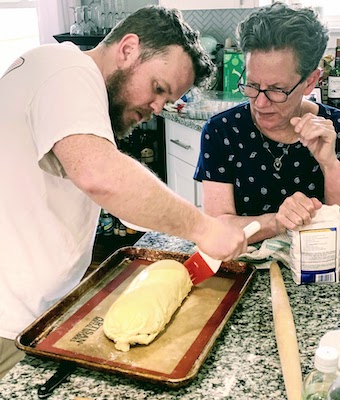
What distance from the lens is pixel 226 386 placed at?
→ 85cm

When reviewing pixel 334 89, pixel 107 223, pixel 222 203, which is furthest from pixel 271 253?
pixel 107 223

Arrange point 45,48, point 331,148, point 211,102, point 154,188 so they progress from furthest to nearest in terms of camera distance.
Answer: point 211,102 → point 331,148 → point 45,48 → point 154,188

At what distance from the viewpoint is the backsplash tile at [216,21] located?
325cm

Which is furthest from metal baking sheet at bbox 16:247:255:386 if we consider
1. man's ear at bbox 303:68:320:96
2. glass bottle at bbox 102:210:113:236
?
glass bottle at bbox 102:210:113:236

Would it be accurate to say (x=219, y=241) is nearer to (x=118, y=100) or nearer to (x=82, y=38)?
(x=118, y=100)

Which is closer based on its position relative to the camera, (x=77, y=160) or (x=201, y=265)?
(x=77, y=160)

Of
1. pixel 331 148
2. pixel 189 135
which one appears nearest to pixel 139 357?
pixel 331 148

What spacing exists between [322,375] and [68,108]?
0.61 meters

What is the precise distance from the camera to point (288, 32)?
1.32 m

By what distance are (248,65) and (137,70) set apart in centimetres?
36

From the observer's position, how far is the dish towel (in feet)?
4.06

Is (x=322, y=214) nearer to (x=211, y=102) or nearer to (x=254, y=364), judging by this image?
(x=254, y=364)

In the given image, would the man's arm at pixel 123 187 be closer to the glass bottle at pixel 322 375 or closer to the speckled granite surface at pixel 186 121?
the glass bottle at pixel 322 375

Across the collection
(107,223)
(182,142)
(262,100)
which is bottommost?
(107,223)
